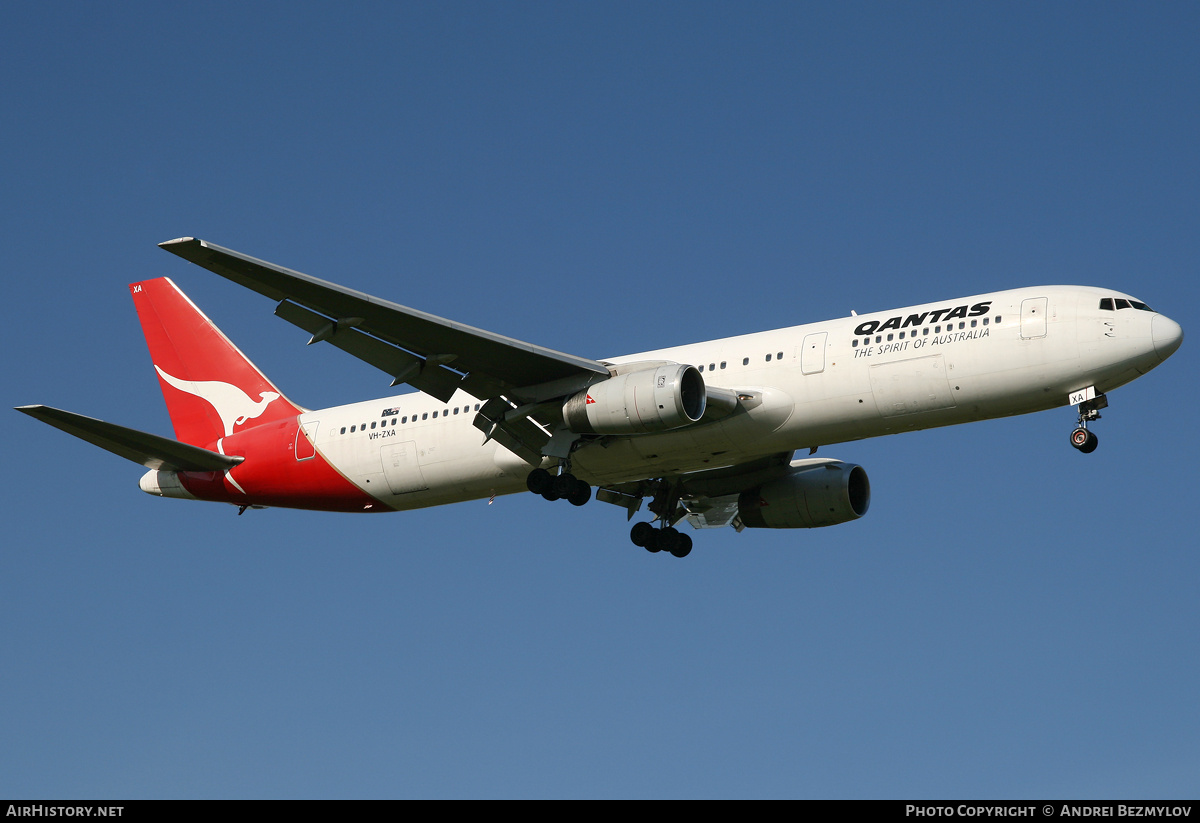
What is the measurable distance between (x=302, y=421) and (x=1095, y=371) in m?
20.3

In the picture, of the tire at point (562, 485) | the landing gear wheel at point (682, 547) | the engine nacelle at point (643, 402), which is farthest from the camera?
the landing gear wheel at point (682, 547)

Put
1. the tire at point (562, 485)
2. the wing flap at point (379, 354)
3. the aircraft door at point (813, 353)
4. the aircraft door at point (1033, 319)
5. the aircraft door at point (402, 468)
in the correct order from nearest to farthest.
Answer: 1. the aircraft door at point (1033, 319)
2. the wing flap at point (379, 354)
3. the aircraft door at point (813, 353)
4. the tire at point (562, 485)
5. the aircraft door at point (402, 468)

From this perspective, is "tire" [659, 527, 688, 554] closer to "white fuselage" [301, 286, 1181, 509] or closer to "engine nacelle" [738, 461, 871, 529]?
"engine nacelle" [738, 461, 871, 529]

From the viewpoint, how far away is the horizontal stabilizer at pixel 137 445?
30.9 m

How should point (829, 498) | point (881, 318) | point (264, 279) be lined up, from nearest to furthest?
point (264, 279) → point (881, 318) → point (829, 498)

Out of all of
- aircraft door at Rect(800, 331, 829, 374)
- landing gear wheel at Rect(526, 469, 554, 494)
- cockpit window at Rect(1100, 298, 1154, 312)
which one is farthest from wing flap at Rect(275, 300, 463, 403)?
cockpit window at Rect(1100, 298, 1154, 312)

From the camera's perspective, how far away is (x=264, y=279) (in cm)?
2756

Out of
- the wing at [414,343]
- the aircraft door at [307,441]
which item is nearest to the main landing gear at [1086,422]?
the wing at [414,343]

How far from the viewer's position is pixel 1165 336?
27578 millimetres

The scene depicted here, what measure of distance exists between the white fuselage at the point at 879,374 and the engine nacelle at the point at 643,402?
1152mm

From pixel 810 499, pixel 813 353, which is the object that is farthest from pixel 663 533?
pixel 813 353

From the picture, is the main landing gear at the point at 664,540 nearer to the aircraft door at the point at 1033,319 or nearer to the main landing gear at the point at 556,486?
the main landing gear at the point at 556,486

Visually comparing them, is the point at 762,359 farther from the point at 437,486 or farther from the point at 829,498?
the point at 437,486
